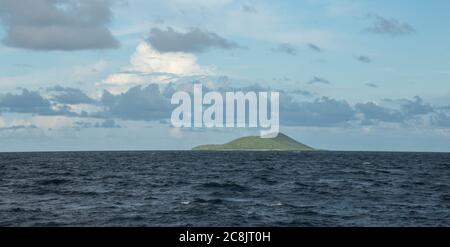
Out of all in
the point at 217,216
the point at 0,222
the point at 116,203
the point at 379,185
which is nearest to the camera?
the point at 0,222

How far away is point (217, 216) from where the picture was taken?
121ft

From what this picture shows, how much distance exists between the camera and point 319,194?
172 ft

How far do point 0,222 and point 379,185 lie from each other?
45.8 metres

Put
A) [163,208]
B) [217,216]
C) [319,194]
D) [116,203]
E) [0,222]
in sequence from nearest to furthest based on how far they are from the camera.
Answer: [0,222] < [217,216] < [163,208] < [116,203] < [319,194]

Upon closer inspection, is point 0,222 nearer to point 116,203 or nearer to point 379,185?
point 116,203
